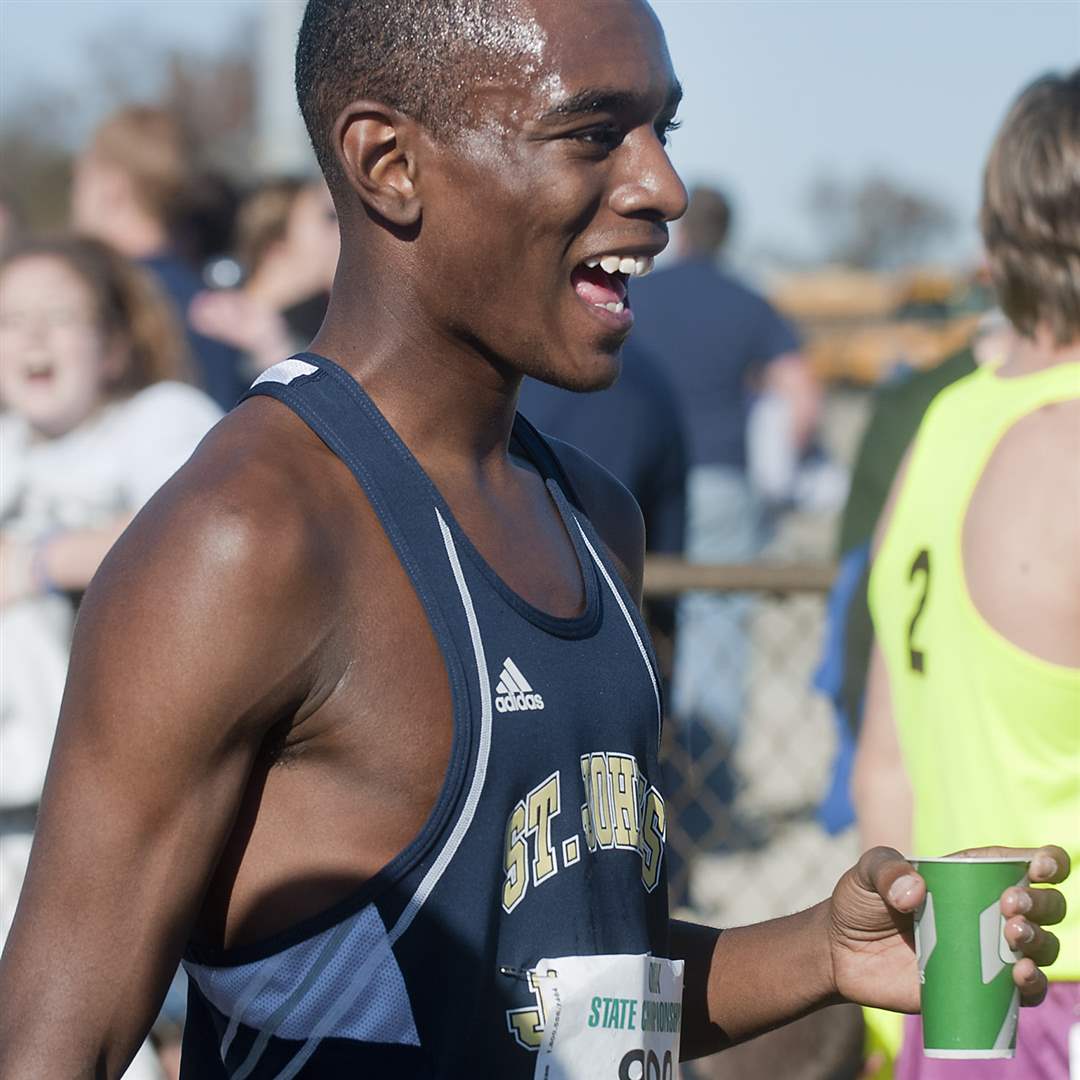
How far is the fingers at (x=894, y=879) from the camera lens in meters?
1.90

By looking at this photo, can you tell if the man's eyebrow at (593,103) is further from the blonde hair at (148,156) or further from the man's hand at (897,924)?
the blonde hair at (148,156)

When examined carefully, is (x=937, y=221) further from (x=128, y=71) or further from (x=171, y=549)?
(x=171, y=549)

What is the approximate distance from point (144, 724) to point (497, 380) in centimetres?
63

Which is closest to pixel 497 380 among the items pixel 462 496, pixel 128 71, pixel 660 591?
pixel 462 496

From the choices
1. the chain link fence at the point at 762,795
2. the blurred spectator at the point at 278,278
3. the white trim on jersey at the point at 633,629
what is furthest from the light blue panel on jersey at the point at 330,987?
the blurred spectator at the point at 278,278

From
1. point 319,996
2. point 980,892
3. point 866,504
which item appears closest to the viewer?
point 319,996

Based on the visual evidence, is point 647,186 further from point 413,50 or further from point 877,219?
point 877,219

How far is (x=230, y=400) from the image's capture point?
A: 577 cm

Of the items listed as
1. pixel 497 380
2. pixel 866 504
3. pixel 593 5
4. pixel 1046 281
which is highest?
pixel 866 504

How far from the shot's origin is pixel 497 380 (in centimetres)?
206

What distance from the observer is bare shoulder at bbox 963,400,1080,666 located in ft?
8.77

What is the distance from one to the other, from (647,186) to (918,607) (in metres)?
1.19

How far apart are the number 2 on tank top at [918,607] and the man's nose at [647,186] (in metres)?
1.11

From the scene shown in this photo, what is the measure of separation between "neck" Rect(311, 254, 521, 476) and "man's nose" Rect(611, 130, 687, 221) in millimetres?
230
